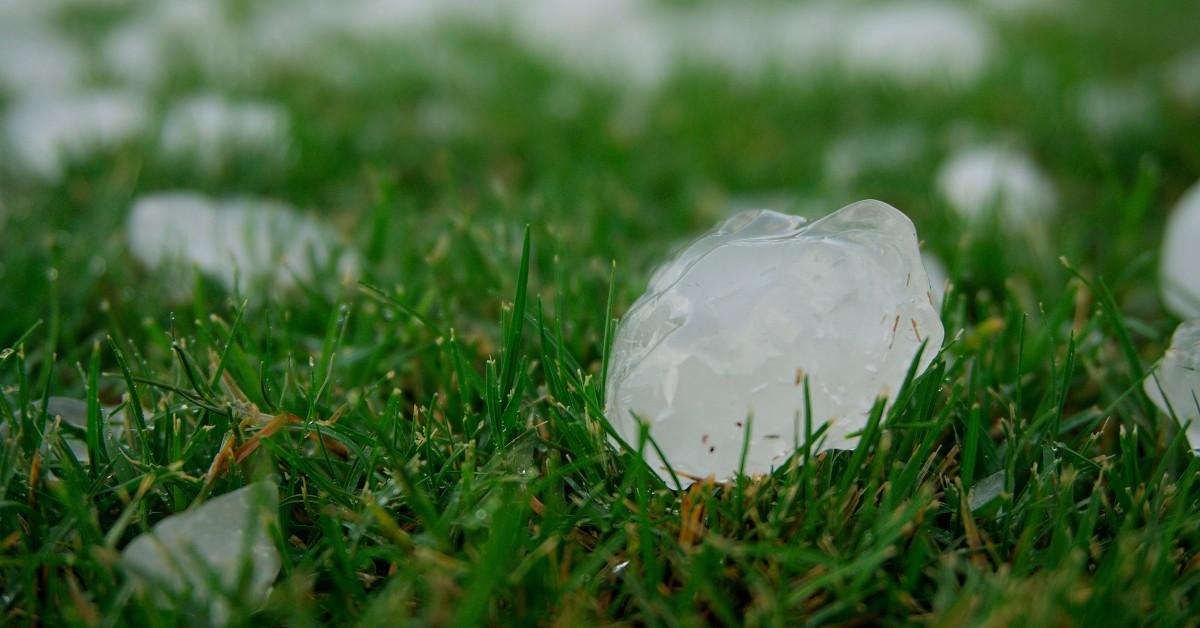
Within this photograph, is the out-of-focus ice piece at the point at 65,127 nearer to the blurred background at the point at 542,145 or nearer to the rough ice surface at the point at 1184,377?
the blurred background at the point at 542,145

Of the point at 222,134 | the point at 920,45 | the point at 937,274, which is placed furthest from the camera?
the point at 920,45

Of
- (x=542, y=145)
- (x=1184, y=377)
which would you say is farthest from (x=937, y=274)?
(x=542, y=145)

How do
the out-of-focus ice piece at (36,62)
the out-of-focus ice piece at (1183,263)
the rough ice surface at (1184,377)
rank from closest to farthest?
1. the rough ice surface at (1184,377)
2. the out-of-focus ice piece at (1183,263)
3. the out-of-focus ice piece at (36,62)

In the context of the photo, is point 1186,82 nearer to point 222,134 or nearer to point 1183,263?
point 1183,263

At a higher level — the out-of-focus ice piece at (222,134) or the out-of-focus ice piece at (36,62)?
the out-of-focus ice piece at (222,134)

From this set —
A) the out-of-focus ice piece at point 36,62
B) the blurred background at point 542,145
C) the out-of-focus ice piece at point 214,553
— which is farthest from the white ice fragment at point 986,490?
the out-of-focus ice piece at point 36,62

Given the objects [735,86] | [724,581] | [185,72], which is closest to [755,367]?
[724,581]
